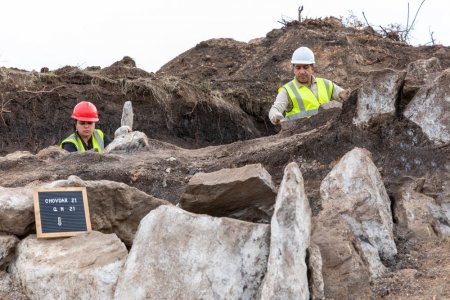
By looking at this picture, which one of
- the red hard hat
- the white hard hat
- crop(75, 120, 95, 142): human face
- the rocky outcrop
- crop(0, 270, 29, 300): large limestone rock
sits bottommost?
crop(0, 270, 29, 300): large limestone rock

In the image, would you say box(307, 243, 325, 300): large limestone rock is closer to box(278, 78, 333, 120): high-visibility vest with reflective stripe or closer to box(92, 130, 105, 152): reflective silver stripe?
box(278, 78, 333, 120): high-visibility vest with reflective stripe

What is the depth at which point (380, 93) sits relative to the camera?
5.27 m

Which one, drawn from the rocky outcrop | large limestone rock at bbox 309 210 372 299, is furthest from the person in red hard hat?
large limestone rock at bbox 309 210 372 299

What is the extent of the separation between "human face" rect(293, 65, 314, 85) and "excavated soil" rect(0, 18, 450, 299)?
86 centimetres

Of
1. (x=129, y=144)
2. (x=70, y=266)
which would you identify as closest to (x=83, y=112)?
(x=129, y=144)

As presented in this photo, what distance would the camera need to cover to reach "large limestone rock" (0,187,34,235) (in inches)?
181

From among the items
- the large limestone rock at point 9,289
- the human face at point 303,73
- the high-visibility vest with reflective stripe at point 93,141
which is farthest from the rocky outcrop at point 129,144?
the large limestone rock at point 9,289

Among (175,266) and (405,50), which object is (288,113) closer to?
(175,266)

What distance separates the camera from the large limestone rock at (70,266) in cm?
Answer: 393

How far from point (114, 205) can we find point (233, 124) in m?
9.08

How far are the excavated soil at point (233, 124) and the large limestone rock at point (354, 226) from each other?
136mm

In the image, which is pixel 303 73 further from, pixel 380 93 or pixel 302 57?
pixel 380 93

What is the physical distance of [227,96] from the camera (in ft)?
46.9

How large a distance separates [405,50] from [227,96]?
4.53 meters
